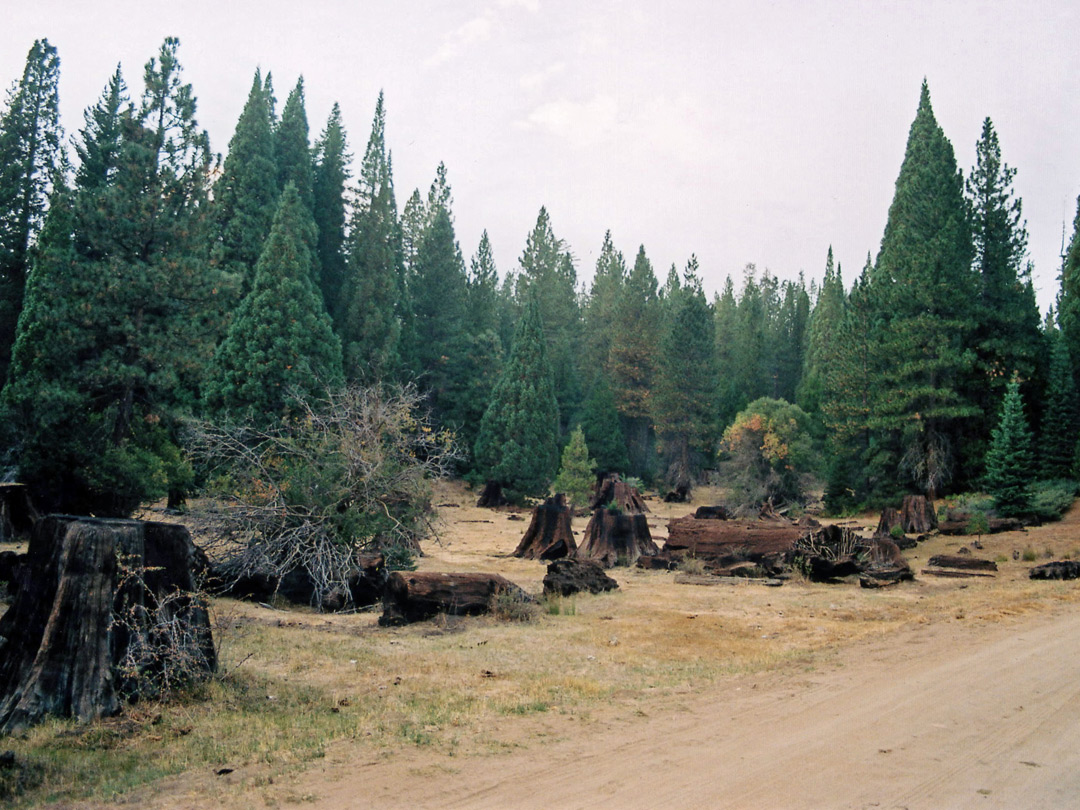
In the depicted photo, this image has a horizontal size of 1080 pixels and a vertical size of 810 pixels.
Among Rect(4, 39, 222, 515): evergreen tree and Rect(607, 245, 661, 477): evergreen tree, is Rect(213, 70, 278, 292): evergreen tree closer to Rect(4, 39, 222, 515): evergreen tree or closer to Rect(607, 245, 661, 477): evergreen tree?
Rect(4, 39, 222, 515): evergreen tree

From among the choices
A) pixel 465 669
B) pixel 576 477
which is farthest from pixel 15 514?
pixel 576 477

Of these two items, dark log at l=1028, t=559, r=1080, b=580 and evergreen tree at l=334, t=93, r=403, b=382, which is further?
evergreen tree at l=334, t=93, r=403, b=382

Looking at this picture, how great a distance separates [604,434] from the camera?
51.4m

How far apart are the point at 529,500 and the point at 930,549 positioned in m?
21.5

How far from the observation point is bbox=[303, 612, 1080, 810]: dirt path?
4.69 meters

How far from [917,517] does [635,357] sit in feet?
112

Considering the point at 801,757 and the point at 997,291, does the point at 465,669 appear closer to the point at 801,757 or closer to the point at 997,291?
the point at 801,757

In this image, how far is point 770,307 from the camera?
332 feet

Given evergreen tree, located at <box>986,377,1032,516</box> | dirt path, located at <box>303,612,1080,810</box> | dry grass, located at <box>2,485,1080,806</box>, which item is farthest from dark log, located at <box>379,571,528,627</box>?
evergreen tree, located at <box>986,377,1032,516</box>

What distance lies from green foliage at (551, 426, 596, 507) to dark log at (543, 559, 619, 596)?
22.4 m

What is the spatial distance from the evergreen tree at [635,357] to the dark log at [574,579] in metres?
43.2

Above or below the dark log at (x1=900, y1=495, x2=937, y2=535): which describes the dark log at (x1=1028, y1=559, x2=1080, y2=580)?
below

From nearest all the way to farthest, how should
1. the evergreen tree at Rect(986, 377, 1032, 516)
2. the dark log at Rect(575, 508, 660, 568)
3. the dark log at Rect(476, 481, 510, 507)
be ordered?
the dark log at Rect(575, 508, 660, 568) → the evergreen tree at Rect(986, 377, 1032, 516) → the dark log at Rect(476, 481, 510, 507)

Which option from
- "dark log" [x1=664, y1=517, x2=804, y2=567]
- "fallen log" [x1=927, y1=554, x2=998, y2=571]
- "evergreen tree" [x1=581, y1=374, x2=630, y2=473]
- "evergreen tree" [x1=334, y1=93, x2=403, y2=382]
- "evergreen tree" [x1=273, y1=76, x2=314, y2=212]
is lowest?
"fallen log" [x1=927, y1=554, x2=998, y2=571]
